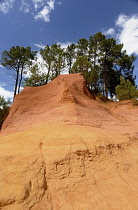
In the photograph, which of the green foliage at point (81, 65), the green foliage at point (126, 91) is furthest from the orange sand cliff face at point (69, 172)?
the green foliage at point (81, 65)

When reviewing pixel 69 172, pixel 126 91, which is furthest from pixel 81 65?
pixel 69 172

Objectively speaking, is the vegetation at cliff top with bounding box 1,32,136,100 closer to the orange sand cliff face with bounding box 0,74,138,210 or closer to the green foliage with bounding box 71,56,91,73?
the green foliage with bounding box 71,56,91,73

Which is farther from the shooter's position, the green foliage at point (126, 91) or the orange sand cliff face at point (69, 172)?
the green foliage at point (126, 91)

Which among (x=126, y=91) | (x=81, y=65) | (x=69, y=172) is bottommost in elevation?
(x=69, y=172)

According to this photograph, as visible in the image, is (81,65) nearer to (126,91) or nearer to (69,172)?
(126,91)

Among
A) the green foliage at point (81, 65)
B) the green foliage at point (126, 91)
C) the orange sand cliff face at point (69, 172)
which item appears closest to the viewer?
the orange sand cliff face at point (69, 172)

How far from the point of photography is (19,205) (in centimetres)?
329

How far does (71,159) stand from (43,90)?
10.0 meters

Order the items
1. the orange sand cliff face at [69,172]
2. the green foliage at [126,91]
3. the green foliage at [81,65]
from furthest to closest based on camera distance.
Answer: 1. the green foliage at [81,65]
2. the green foliage at [126,91]
3. the orange sand cliff face at [69,172]

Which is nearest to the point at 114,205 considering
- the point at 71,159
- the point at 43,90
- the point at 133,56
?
Answer: the point at 71,159

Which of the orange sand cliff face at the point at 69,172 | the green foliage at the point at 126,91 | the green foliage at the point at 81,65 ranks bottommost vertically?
the orange sand cliff face at the point at 69,172

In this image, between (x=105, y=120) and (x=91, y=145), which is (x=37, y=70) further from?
(x=91, y=145)

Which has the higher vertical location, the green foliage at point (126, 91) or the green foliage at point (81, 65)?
the green foliage at point (81, 65)

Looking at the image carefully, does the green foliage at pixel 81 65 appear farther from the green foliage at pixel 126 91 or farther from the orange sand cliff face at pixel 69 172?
the orange sand cliff face at pixel 69 172
